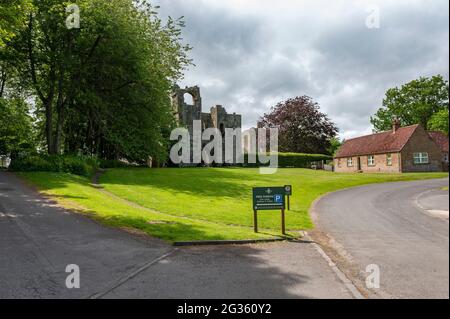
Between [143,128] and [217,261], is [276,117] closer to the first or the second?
[143,128]

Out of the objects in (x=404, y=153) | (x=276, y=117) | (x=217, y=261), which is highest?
(x=276, y=117)

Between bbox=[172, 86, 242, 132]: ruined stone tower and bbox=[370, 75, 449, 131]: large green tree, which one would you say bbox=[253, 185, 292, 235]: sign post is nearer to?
bbox=[172, 86, 242, 132]: ruined stone tower

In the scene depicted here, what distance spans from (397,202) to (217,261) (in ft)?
52.1

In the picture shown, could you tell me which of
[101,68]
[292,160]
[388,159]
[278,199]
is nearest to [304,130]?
[292,160]

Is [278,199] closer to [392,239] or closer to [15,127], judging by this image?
[392,239]

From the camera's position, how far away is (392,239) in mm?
11852

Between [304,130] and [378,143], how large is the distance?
927 inches

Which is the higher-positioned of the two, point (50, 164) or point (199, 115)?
point (199, 115)

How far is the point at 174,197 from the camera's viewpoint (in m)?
21.8

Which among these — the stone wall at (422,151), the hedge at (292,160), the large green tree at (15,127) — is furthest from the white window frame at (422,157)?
the large green tree at (15,127)

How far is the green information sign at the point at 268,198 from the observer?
44.7 ft

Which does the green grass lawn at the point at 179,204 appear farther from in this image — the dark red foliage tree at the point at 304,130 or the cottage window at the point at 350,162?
the dark red foliage tree at the point at 304,130
